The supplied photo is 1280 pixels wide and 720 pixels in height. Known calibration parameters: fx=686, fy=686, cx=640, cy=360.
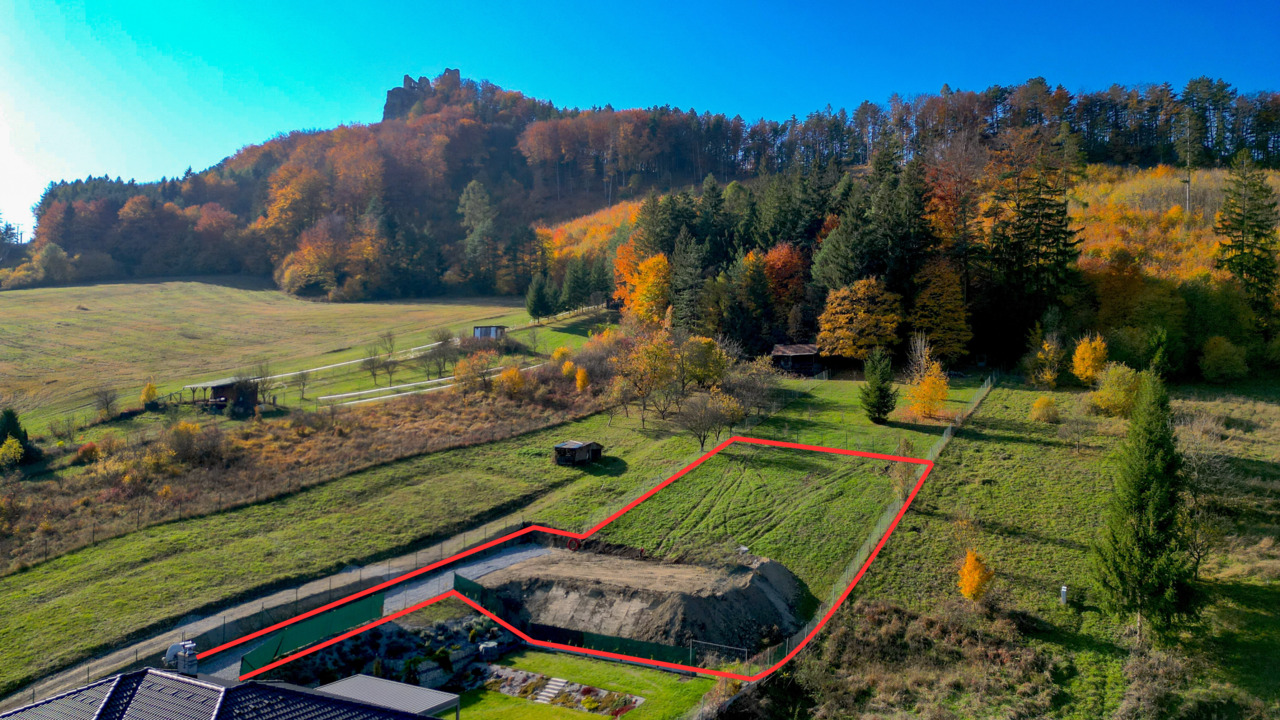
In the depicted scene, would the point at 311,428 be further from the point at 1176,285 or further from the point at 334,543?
the point at 1176,285

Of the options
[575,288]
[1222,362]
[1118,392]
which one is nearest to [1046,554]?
[1118,392]

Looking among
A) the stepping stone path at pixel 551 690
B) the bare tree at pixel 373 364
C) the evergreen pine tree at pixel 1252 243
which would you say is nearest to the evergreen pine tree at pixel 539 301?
the bare tree at pixel 373 364

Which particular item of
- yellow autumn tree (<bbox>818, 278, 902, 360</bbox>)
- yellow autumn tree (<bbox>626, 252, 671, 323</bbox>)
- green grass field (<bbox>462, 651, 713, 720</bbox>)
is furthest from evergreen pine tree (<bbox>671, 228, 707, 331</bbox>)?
green grass field (<bbox>462, 651, 713, 720</bbox>)

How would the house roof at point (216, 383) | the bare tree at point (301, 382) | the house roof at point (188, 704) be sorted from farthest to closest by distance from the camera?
1. the bare tree at point (301, 382)
2. the house roof at point (216, 383)
3. the house roof at point (188, 704)

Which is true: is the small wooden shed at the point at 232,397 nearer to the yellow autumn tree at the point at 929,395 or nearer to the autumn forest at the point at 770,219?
the autumn forest at the point at 770,219

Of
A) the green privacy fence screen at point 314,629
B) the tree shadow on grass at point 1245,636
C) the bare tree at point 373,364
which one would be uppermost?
the bare tree at point 373,364

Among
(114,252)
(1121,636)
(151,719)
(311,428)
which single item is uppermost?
(114,252)

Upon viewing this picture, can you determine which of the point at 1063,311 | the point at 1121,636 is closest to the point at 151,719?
the point at 1121,636

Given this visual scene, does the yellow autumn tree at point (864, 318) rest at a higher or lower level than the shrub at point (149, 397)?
higher
